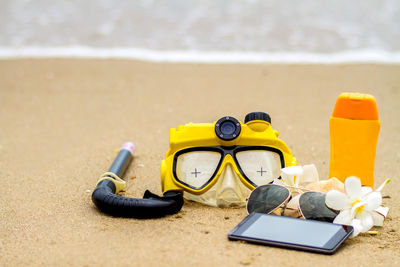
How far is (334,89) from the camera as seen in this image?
5.41m

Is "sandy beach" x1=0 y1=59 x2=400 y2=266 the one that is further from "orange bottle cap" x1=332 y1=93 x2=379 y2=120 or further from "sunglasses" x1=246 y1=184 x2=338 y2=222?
"orange bottle cap" x1=332 y1=93 x2=379 y2=120

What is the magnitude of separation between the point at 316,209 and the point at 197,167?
61cm

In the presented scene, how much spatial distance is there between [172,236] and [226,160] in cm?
50

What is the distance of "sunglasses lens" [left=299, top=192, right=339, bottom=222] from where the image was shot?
246cm

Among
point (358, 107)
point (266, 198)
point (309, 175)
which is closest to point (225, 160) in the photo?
point (266, 198)

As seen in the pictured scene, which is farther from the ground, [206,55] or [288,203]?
[206,55]

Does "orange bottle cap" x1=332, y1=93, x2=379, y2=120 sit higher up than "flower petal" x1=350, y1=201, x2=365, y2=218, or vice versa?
"orange bottle cap" x1=332, y1=93, x2=379, y2=120

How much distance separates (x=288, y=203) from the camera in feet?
8.39

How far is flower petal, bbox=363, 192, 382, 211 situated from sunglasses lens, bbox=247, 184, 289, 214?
35 centimetres

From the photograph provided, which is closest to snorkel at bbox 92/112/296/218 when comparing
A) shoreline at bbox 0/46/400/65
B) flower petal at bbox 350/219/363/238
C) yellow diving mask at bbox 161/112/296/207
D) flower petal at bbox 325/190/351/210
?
yellow diving mask at bbox 161/112/296/207

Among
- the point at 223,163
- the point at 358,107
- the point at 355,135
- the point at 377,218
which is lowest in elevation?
the point at 377,218

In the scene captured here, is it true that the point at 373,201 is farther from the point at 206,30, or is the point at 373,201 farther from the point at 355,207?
the point at 206,30

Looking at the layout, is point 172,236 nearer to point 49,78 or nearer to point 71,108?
point 71,108

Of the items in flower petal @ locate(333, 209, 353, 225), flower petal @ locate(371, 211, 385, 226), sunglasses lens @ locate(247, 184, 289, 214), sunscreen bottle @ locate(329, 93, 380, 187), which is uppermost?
sunscreen bottle @ locate(329, 93, 380, 187)
